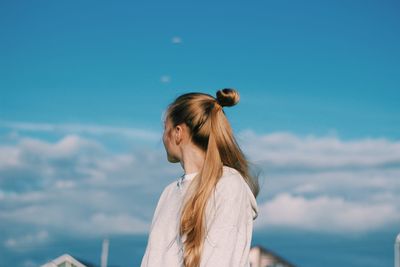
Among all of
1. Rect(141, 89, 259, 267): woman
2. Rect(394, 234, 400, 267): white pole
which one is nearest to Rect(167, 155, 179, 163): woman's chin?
Rect(141, 89, 259, 267): woman

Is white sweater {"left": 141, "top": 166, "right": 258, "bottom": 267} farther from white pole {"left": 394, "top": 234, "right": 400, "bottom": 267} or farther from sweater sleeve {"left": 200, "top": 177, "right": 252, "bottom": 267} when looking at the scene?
white pole {"left": 394, "top": 234, "right": 400, "bottom": 267}

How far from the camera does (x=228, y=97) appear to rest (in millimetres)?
3266

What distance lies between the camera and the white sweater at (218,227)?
3.01m

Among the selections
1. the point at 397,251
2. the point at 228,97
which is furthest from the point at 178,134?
the point at 397,251

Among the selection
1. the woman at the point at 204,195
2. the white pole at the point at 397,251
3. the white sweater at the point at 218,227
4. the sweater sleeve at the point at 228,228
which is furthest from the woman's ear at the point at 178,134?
the white pole at the point at 397,251

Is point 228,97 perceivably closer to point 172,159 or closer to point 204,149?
point 204,149

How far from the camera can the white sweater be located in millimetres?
3010

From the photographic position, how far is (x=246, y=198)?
3162 millimetres

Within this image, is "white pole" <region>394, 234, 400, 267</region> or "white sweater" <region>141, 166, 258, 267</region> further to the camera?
"white pole" <region>394, 234, 400, 267</region>

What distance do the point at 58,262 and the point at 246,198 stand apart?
115 centimetres

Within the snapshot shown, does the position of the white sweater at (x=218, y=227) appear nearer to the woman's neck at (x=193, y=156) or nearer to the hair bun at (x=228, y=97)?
the woman's neck at (x=193, y=156)

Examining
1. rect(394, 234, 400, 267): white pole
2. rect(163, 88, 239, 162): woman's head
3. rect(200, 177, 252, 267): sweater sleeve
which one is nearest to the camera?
rect(200, 177, 252, 267): sweater sleeve

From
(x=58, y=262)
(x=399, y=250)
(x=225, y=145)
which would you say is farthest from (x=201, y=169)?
(x=399, y=250)

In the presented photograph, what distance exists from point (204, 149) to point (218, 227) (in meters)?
0.36
